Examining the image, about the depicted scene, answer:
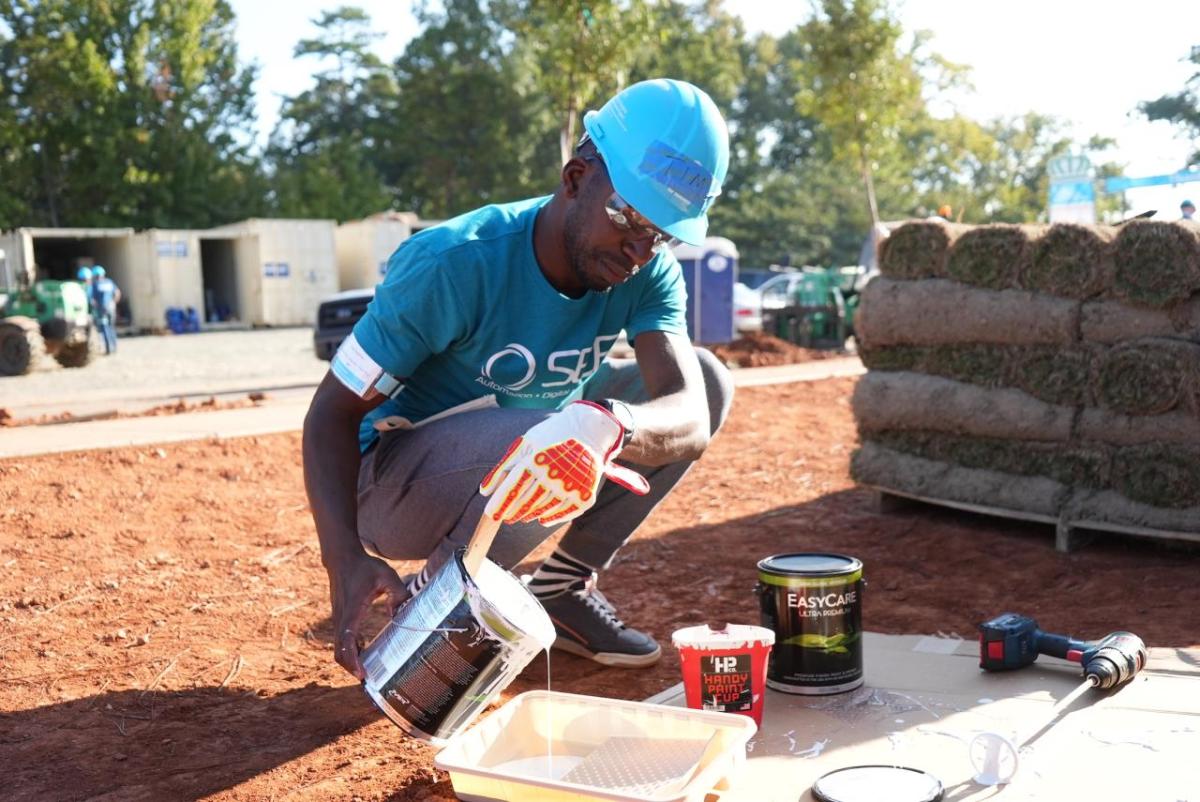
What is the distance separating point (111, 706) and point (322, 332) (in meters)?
11.1

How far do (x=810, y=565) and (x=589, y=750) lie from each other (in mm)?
707

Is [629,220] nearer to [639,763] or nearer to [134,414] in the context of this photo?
[639,763]

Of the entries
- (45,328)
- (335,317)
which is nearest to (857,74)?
(335,317)

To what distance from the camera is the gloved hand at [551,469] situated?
192 cm

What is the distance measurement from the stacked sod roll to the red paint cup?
214 cm

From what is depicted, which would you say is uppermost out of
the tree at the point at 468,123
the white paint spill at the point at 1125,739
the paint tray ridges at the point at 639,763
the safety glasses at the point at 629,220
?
the tree at the point at 468,123

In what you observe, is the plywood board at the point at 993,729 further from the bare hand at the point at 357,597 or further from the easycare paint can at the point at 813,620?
the bare hand at the point at 357,597

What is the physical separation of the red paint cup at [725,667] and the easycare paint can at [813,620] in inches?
6.5

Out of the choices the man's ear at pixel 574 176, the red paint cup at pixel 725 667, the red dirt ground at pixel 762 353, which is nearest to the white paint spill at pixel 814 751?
the red paint cup at pixel 725 667

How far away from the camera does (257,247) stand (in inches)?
1111

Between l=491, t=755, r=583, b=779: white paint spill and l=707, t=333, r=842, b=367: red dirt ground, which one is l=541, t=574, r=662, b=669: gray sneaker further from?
l=707, t=333, r=842, b=367: red dirt ground

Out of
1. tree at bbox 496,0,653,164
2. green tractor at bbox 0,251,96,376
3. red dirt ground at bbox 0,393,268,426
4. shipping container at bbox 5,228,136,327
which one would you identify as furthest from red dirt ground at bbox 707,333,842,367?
shipping container at bbox 5,228,136,327

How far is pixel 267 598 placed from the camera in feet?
12.0

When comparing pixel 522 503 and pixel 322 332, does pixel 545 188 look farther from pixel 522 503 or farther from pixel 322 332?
pixel 522 503
